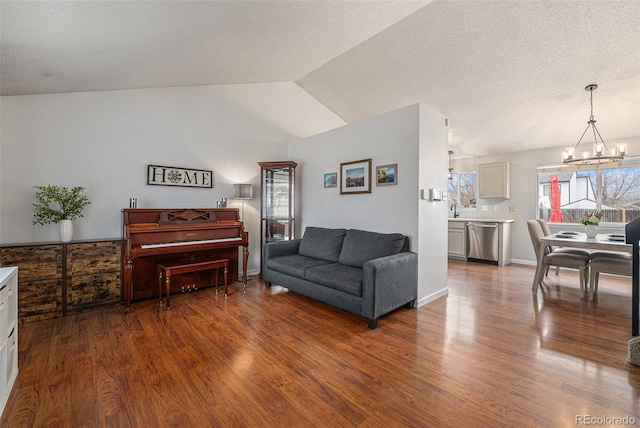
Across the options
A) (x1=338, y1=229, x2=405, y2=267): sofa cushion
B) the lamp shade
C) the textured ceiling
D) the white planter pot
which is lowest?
(x1=338, y1=229, x2=405, y2=267): sofa cushion

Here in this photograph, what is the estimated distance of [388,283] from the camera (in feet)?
8.97

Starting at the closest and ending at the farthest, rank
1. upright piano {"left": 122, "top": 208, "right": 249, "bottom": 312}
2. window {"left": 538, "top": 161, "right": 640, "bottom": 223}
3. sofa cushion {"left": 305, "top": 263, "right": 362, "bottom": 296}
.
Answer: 1. sofa cushion {"left": 305, "top": 263, "right": 362, "bottom": 296}
2. upright piano {"left": 122, "top": 208, "right": 249, "bottom": 312}
3. window {"left": 538, "top": 161, "right": 640, "bottom": 223}

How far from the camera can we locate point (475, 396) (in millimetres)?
1653

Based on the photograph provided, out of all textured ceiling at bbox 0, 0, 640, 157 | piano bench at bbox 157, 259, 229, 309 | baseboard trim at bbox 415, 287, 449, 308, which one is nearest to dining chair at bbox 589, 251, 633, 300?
baseboard trim at bbox 415, 287, 449, 308

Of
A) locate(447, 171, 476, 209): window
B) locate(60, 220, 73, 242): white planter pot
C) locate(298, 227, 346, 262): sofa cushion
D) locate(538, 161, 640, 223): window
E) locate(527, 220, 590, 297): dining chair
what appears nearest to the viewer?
locate(60, 220, 73, 242): white planter pot

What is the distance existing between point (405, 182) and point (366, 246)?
881mm

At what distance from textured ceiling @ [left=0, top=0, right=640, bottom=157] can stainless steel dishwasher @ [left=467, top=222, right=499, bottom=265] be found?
6.34ft

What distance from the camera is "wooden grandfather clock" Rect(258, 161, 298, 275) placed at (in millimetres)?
4441

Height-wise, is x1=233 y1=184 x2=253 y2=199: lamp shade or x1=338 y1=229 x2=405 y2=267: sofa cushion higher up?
x1=233 y1=184 x2=253 y2=199: lamp shade

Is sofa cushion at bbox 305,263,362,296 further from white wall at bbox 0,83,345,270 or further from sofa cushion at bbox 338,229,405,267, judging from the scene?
white wall at bbox 0,83,345,270

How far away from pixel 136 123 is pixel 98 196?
103 centimetres

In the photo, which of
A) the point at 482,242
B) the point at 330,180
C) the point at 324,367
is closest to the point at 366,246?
the point at 330,180

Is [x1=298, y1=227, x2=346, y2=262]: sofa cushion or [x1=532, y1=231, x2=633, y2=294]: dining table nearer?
[x1=532, y1=231, x2=633, y2=294]: dining table

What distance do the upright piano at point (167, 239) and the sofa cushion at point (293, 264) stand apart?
1.50 feet
